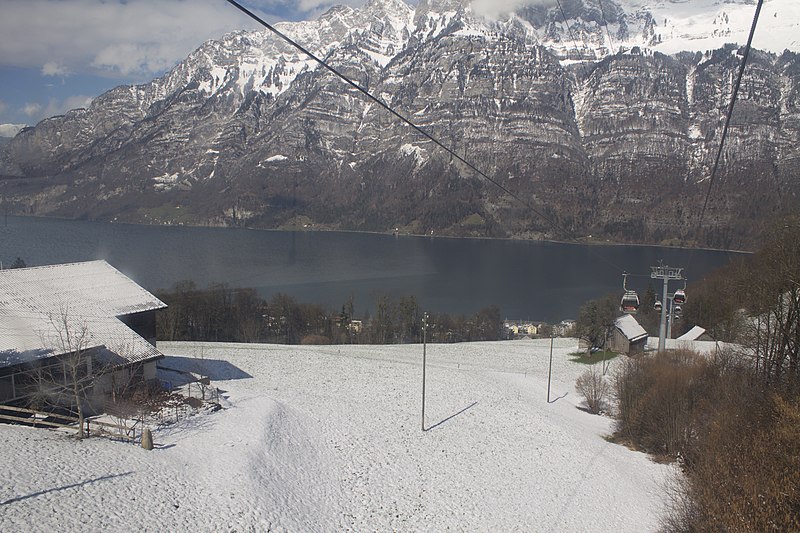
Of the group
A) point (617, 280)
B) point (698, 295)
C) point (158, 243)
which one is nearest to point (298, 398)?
point (698, 295)

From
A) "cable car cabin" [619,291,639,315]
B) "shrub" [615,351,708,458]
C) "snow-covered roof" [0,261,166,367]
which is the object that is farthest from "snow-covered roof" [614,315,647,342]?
"snow-covered roof" [0,261,166,367]

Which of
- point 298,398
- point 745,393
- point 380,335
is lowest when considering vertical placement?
point 380,335

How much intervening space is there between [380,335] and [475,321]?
958 cm

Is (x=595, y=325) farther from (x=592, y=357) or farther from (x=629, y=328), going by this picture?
(x=629, y=328)

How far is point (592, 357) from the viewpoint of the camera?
125 ft

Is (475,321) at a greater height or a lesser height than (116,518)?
lesser

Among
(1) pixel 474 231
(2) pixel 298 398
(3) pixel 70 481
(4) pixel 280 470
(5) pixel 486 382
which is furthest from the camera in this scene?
(1) pixel 474 231

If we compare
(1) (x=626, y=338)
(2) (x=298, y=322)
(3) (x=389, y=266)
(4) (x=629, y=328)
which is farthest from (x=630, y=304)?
(3) (x=389, y=266)

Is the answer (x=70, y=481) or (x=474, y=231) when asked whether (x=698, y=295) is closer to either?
(x=70, y=481)

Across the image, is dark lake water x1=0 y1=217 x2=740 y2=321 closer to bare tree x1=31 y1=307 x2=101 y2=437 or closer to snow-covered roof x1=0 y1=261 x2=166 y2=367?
snow-covered roof x1=0 y1=261 x2=166 y2=367

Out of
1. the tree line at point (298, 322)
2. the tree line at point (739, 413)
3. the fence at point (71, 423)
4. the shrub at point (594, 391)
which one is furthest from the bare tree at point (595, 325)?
the fence at point (71, 423)

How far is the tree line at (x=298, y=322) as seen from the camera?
4716 cm

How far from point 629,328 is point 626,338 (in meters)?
1.52

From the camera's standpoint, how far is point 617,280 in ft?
269
